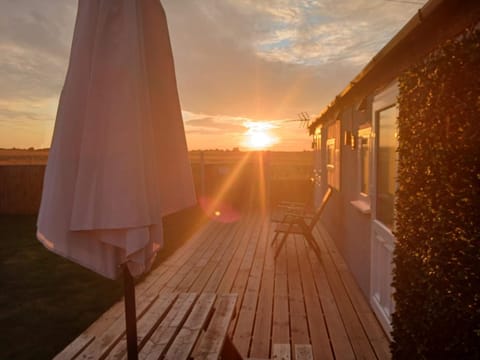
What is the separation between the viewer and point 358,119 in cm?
519

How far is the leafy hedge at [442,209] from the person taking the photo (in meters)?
1.70

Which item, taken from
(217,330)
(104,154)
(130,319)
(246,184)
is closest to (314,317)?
(217,330)

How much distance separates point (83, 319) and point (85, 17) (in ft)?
10.7

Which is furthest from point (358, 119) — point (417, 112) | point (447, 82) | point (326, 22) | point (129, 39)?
point (129, 39)

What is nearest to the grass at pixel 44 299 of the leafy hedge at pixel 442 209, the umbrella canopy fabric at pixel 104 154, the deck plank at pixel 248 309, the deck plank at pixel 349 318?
the deck plank at pixel 248 309

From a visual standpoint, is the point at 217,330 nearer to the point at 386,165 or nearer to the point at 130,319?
the point at 130,319

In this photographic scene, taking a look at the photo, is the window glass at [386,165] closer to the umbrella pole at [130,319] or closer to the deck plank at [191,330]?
the deck plank at [191,330]

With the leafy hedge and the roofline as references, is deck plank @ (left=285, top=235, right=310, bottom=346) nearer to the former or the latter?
the leafy hedge

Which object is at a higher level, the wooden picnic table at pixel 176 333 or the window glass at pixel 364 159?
the window glass at pixel 364 159

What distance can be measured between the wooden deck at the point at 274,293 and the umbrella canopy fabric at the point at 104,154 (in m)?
0.78

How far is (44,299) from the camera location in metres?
4.39

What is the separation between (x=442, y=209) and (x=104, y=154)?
171 centimetres

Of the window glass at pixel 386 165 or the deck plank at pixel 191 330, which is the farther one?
the window glass at pixel 386 165

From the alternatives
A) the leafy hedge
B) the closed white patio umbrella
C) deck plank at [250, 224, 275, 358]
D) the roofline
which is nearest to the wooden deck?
deck plank at [250, 224, 275, 358]
